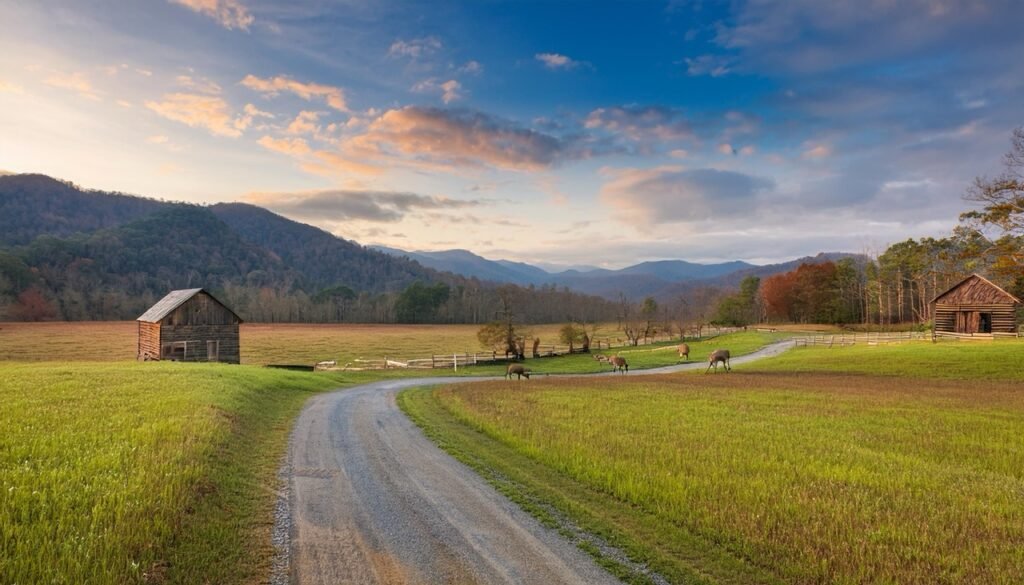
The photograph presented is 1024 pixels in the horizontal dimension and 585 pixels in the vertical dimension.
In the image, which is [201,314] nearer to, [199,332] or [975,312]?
[199,332]

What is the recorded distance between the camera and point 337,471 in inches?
486

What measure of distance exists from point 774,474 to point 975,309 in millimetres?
63427

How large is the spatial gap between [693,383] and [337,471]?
24.0m

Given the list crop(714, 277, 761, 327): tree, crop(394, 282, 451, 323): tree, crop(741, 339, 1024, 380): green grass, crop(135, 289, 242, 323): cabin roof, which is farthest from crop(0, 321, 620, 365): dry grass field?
crop(714, 277, 761, 327): tree

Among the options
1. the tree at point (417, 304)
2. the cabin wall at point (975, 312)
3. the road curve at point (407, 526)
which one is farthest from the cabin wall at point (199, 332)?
the tree at point (417, 304)

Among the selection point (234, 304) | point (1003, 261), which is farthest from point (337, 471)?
point (234, 304)

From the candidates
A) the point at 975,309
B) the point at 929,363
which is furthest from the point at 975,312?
the point at 929,363

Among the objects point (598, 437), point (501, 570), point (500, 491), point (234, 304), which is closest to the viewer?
point (501, 570)

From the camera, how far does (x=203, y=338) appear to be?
4422 centimetres

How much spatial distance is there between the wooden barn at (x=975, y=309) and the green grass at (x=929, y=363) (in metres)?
17.2

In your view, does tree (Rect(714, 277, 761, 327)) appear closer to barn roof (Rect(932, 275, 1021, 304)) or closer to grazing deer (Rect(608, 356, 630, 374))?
barn roof (Rect(932, 275, 1021, 304))

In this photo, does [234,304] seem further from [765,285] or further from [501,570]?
[501,570]

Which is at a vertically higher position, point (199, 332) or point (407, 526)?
point (199, 332)

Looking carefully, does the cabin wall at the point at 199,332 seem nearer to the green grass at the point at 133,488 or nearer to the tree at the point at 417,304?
the green grass at the point at 133,488
